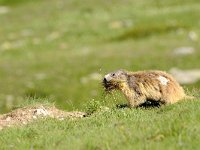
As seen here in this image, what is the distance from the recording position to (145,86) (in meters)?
15.8

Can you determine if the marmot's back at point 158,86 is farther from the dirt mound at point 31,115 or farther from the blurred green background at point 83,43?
the blurred green background at point 83,43

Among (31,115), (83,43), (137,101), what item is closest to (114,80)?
(137,101)

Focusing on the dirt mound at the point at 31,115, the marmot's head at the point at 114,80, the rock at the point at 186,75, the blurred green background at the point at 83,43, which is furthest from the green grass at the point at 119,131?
the rock at the point at 186,75

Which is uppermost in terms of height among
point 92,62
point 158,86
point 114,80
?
point 92,62

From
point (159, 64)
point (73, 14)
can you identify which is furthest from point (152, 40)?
point (73, 14)

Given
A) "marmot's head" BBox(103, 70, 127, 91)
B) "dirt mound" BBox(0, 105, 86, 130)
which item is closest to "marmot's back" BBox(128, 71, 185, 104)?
"marmot's head" BBox(103, 70, 127, 91)

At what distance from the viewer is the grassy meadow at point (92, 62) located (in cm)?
1278

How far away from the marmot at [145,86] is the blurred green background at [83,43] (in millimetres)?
11983

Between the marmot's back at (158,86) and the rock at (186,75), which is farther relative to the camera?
the rock at (186,75)

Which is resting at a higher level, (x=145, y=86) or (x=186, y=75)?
(x=186, y=75)

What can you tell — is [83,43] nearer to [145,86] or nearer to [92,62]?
[92,62]

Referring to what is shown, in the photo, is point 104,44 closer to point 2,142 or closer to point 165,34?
point 165,34

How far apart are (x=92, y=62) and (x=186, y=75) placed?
777 centimetres

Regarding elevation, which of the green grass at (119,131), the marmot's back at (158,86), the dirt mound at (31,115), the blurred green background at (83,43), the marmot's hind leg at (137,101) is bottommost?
the green grass at (119,131)
